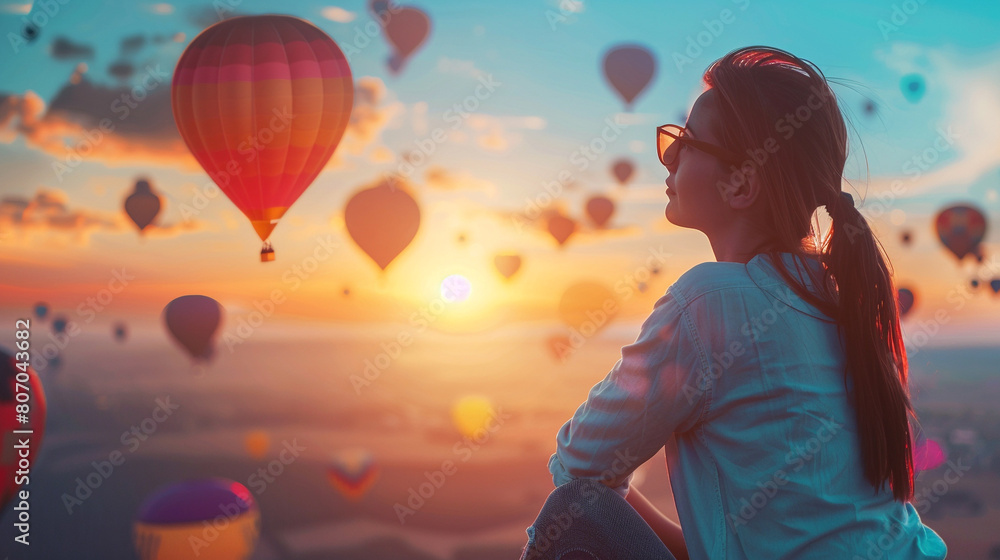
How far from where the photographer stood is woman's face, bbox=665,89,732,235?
2121 millimetres

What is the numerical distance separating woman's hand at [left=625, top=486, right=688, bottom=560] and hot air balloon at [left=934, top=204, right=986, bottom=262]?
2449 cm

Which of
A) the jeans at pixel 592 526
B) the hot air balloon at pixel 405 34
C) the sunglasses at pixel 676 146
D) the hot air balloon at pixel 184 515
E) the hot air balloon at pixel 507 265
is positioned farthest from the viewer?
the hot air balloon at pixel 507 265

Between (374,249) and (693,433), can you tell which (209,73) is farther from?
(693,433)

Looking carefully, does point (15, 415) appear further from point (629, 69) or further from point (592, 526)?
point (629, 69)

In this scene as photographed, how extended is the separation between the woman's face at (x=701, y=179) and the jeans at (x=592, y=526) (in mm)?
786

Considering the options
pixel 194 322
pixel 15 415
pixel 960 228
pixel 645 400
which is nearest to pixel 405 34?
pixel 194 322

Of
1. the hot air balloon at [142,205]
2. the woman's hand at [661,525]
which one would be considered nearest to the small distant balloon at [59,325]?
the hot air balloon at [142,205]

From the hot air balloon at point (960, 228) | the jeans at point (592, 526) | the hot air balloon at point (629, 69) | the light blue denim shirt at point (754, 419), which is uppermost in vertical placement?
the hot air balloon at point (629, 69)

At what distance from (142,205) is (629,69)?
13421 millimetres

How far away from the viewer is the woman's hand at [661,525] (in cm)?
236

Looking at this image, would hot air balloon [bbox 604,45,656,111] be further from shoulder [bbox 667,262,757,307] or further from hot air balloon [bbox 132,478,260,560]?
shoulder [bbox 667,262,757,307]

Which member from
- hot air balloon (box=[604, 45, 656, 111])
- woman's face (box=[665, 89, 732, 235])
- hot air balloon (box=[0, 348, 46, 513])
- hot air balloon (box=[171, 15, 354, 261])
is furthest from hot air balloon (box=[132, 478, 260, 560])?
woman's face (box=[665, 89, 732, 235])

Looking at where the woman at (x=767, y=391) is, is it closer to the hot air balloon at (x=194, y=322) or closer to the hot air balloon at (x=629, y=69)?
the hot air balloon at (x=629, y=69)

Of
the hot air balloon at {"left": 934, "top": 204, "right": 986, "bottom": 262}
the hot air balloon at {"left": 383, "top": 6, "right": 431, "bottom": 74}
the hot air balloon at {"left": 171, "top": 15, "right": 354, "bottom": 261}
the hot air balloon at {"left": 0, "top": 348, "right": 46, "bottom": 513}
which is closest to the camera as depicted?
the hot air balloon at {"left": 0, "top": 348, "right": 46, "bottom": 513}
